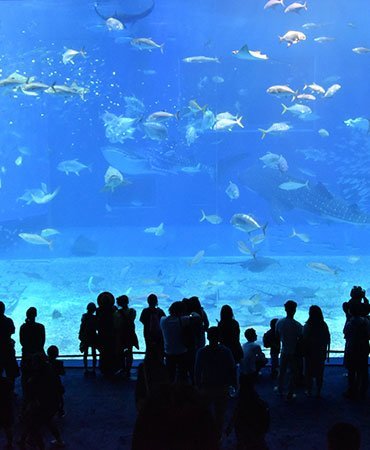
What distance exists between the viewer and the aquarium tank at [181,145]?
21953 millimetres

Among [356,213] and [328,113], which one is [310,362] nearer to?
[356,213]

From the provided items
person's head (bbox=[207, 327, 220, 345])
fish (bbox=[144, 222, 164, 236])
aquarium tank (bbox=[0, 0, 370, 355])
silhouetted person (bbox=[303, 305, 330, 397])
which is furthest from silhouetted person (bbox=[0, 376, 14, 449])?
aquarium tank (bbox=[0, 0, 370, 355])

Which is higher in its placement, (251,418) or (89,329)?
(89,329)

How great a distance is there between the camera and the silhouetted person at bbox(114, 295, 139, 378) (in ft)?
18.5

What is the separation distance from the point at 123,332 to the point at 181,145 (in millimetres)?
19098

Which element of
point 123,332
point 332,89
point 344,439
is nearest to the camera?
point 344,439

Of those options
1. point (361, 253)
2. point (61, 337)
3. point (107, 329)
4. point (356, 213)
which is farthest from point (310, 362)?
point (361, 253)

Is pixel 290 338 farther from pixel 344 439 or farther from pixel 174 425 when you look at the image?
pixel 174 425

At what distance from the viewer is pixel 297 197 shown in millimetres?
22422

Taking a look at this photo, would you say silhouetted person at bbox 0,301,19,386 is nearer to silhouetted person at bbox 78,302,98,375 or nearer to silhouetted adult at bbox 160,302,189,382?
silhouetted person at bbox 78,302,98,375

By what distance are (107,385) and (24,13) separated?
23.0 metres

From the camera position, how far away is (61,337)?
1288 centimetres

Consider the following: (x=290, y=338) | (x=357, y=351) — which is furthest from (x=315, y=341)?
(x=357, y=351)

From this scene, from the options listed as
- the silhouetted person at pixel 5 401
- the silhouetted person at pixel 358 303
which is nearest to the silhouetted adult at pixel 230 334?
the silhouetted person at pixel 358 303
